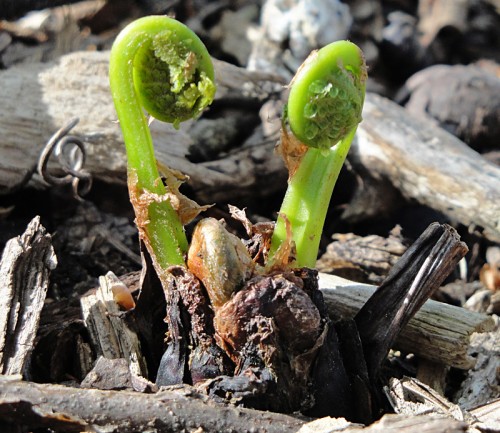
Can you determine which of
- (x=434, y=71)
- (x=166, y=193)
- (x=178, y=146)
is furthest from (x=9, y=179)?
(x=434, y=71)

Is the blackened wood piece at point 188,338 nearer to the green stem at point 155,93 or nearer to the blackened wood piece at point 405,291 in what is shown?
the green stem at point 155,93

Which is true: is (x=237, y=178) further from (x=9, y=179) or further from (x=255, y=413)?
(x=255, y=413)

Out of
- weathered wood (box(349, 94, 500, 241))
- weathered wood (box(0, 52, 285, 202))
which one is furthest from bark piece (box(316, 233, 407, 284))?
weathered wood (box(0, 52, 285, 202))

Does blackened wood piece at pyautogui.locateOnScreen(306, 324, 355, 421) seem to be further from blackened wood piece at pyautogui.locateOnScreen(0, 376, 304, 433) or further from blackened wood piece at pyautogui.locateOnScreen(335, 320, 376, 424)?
blackened wood piece at pyautogui.locateOnScreen(0, 376, 304, 433)

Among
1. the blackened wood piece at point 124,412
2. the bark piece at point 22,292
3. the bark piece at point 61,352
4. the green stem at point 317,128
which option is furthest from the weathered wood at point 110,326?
the green stem at point 317,128

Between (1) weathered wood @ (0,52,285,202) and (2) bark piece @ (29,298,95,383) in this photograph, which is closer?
(2) bark piece @ (29,298,95,383)
